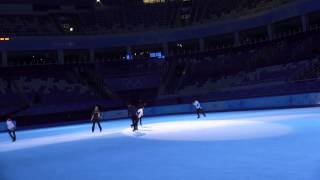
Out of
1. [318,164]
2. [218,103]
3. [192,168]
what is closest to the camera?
[318,164]

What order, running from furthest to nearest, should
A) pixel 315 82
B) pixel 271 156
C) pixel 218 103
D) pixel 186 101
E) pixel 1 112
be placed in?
pixel 186 101 < pixel 1 112 < pixel 218 103 < pixel 315 82 < pixel 271 156

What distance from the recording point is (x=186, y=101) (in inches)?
1896

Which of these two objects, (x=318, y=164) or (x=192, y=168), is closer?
(x=318, y=164)

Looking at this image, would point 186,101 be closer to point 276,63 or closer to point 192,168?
point 276,63

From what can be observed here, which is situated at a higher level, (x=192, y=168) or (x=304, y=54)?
(x=304, y=54)

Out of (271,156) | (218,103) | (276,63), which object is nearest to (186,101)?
(218,103)

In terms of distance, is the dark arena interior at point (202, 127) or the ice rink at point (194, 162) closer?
the ice rink at point (194, 162)

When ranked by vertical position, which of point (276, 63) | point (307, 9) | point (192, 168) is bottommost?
point (192, 168)

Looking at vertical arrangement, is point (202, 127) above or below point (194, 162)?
below

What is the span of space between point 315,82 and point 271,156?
88.1 feet

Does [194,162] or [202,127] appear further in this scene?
[202,127]

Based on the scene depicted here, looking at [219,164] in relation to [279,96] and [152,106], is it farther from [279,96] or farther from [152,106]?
[152,106]

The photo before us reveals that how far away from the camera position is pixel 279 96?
34.8 m

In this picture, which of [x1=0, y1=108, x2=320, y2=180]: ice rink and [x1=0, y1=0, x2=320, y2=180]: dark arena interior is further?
[x1=0, y1=0, x2=320, y2=180]: dark arena interior
